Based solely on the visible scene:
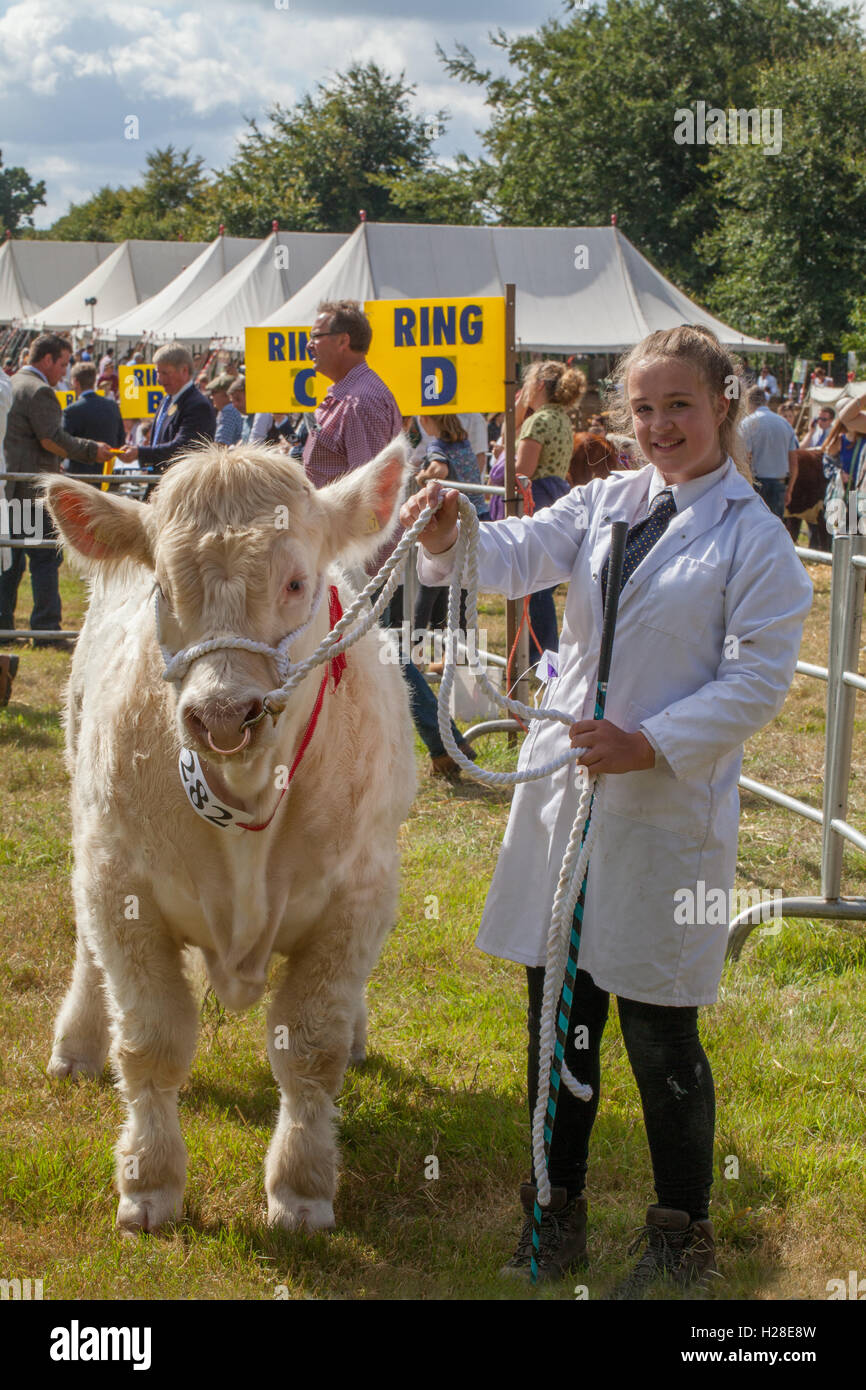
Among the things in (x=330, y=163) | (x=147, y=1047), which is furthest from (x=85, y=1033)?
(x=330, y=163)

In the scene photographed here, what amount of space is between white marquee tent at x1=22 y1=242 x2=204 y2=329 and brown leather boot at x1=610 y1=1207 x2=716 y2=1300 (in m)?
34.7

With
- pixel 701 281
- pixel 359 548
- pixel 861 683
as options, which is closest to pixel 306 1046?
pixel 359 548

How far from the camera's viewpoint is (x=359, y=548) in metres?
3.20

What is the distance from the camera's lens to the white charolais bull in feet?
9.73

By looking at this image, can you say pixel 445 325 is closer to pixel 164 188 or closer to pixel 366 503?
pixel 366 503

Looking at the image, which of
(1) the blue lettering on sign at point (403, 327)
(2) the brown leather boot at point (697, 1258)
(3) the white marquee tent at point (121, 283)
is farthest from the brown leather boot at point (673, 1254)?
(3) the white marquee tent at point (121, 283)

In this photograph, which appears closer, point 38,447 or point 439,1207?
point 439,1207

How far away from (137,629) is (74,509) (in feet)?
1.58

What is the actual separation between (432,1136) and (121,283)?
122 feet

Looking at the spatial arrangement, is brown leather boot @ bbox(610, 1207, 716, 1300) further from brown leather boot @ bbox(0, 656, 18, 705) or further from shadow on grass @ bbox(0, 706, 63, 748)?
brown leather boot @ bbox(0, 656, 18, 705)

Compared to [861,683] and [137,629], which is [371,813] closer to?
[137,629]

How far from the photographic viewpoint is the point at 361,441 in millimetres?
6043

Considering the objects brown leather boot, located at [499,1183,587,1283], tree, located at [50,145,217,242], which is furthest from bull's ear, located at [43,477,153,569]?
tree, located at [50,145,217,242]
